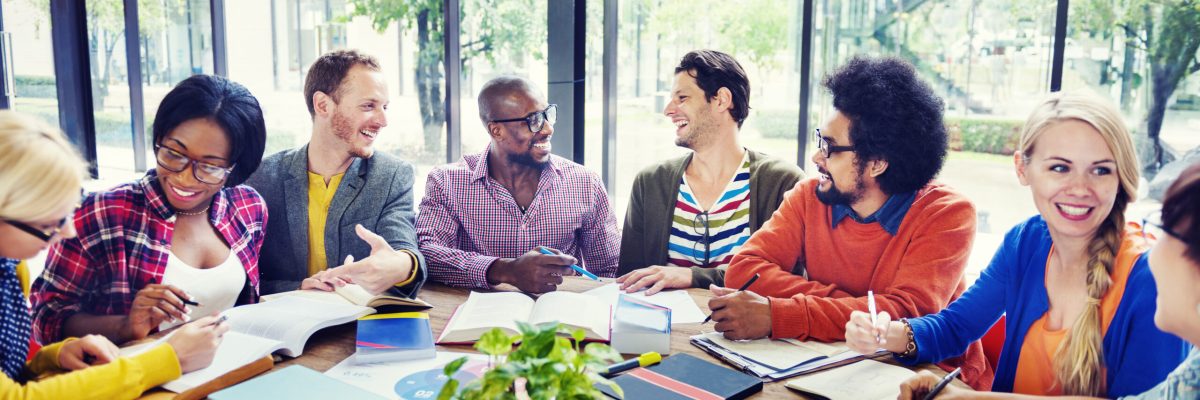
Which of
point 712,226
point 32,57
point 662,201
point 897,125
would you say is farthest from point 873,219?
point 32,57

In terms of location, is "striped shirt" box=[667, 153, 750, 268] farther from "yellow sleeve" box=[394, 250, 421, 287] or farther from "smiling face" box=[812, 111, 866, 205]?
"yellow sleeve" box=[394, 250, 421, 287]

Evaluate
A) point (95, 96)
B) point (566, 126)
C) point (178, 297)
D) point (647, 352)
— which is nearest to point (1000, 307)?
point (647, 352)

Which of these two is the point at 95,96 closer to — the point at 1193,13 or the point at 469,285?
the point at 469,285

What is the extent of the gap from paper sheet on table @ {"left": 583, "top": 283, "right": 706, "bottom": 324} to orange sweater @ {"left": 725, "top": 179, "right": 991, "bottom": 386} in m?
0.14

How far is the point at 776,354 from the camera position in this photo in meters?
1.69

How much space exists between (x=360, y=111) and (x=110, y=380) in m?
1.34

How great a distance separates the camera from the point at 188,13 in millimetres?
5328

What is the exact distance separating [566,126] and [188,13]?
9.68ft

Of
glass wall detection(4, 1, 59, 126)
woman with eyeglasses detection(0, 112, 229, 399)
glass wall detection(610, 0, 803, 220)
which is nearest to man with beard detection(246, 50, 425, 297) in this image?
woman with eyeglasses detection(0, 112, 229, 399)

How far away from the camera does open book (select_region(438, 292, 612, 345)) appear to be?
1.73 metres

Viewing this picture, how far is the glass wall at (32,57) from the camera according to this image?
5.13 m

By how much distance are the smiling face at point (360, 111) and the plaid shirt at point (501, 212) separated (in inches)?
10.3

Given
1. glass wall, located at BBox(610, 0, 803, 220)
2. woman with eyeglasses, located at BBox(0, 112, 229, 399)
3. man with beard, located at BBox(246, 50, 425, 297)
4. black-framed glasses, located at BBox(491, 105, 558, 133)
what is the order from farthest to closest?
glass wall, located at BBox(610, 0, 803, 220) < black-framed glasses, located at BBox(491, 105, 558, 133) < man with beard, located at BBox(246, 50, 425, 297) < woman with eyeglasses, located at BBox(0, 112, 229, 399)

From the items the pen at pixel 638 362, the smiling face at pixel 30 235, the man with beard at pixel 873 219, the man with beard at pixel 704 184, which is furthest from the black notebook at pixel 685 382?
the man with beard at pixel 704 184
